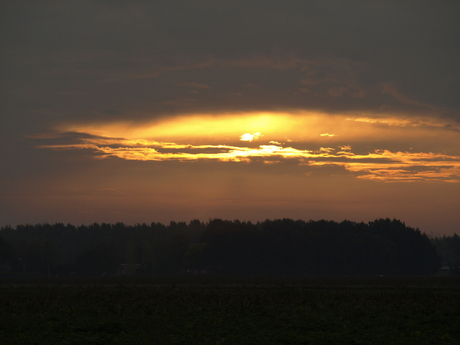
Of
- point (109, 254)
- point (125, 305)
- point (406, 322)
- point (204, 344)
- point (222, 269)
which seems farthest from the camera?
point (109, 254)

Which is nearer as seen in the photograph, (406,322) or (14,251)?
(406,322)

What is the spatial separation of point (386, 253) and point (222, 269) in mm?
58466

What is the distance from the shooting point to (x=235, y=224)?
181000 millimetres

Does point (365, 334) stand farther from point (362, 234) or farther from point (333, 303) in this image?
point (362, 234)

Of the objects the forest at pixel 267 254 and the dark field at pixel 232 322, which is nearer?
the dark field at pixel 232 322

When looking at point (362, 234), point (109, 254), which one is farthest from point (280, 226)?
point (109, 254)

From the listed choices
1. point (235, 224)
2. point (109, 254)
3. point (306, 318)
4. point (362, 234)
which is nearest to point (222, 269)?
point (235, 224)

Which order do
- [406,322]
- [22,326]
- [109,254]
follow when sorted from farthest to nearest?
[109,254]
[406,322]
[22,326]

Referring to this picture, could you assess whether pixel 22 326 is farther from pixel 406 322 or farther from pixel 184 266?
pixel 184 266

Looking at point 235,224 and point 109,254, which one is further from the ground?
point 235,224

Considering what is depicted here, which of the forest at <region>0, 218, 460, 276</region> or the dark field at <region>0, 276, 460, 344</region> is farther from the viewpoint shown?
the forest at <region>0, 218, 460, 276</region>

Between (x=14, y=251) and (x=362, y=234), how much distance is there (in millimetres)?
127975

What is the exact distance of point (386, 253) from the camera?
593 ft

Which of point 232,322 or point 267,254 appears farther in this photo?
point 267,254
